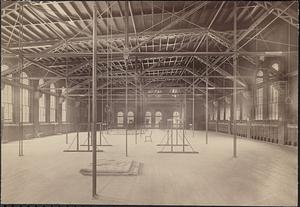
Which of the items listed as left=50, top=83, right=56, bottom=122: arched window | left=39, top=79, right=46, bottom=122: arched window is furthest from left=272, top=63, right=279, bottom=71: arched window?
left=50, top=83, right=56, bottom=122: arched window

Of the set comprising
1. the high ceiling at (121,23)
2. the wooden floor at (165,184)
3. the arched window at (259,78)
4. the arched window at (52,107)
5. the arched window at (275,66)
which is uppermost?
the high ceiling at (121,23)

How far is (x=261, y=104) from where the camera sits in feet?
53.6

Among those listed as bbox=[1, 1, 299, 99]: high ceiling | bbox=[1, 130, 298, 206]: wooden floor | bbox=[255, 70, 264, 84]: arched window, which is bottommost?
bbox=[1, 130, 298, 206]: wooden floor

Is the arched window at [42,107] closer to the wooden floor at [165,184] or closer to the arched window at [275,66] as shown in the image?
the wooden floor at [165,184]

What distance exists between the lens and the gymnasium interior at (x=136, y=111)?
505 cm

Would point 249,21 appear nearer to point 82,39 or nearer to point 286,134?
point 286,134

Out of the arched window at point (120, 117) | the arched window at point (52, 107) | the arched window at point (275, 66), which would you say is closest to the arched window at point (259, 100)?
the arched window at point (275, 66)

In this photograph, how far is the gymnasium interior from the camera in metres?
5.05

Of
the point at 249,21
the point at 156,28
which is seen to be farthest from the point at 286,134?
the point at 156,28

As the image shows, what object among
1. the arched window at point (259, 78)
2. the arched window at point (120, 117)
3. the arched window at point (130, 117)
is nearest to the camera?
the arched window at point (259, 78)

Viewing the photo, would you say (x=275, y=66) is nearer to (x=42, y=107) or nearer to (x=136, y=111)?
(x=136, y=111)

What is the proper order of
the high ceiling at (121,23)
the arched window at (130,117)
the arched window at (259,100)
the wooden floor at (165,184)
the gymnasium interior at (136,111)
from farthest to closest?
1. the arched window at (130,117)
2. the arched window at (259,100)
3. the high ceiling at (121,23)
4. the gymnasium interior at (136,111)
5. the wooden floor at (165,184)

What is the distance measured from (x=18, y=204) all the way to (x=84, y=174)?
213cm

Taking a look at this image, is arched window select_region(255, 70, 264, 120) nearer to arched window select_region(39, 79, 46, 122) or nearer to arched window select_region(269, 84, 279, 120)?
arched window select_region(269, 84, 279, 120)
